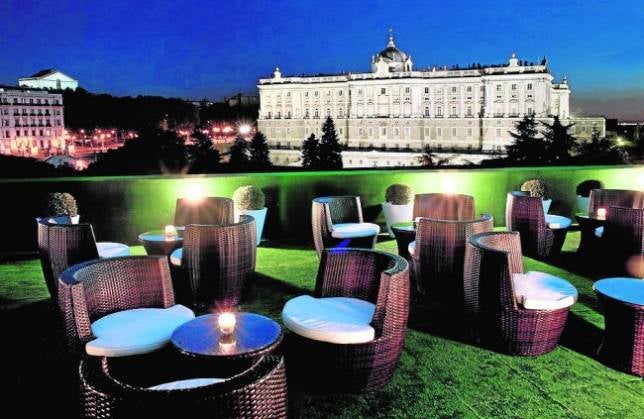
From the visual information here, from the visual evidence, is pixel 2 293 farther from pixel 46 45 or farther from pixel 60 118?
pixel 60 118

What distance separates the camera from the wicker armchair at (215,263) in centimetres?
456

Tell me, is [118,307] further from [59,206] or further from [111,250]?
[59,206]

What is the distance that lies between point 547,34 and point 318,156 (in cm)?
2545

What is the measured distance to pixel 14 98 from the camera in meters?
70.9

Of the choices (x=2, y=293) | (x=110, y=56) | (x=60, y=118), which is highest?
(x=110, y=56)

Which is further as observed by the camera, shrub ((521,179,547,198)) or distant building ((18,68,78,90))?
distant building ((18,68,78,90))

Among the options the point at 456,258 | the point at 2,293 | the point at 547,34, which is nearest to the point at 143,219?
the point at 2,293

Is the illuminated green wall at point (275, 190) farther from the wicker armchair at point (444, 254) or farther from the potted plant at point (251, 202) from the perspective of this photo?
the wicker armchair at point (444, 254)

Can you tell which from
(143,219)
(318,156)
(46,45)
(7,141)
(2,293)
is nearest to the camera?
(2,293)

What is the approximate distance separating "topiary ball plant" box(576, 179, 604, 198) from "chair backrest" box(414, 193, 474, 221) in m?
3.41

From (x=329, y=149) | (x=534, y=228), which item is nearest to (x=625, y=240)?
(x=534, y=228)

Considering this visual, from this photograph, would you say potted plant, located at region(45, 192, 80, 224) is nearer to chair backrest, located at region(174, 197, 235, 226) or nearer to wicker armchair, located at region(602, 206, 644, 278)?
chair backrest, located at region(174, 197, 235, 226)

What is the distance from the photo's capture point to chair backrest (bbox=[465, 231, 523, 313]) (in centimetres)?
364

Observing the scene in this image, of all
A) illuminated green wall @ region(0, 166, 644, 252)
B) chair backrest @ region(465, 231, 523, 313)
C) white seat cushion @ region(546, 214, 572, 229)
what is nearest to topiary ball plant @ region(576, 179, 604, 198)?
illuminated green wall @ region(0, 166, 644, 252)
